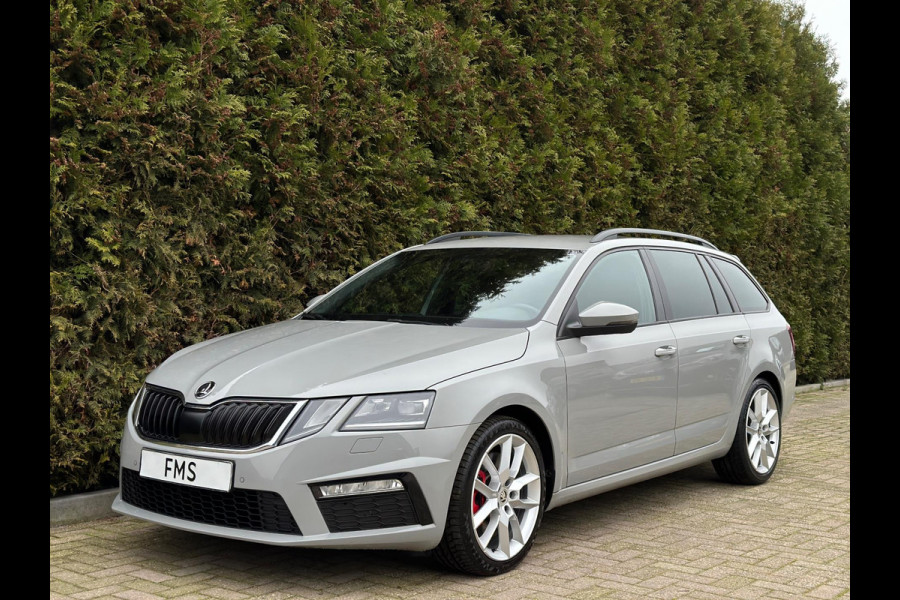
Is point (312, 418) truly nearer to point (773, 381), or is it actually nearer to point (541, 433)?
point (541, 433)

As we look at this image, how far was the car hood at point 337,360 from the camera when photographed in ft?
14.8

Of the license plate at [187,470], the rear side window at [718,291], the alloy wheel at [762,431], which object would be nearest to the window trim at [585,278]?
the rear side window at [718,291]

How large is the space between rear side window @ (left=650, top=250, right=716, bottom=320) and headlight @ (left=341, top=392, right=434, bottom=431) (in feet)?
8.14

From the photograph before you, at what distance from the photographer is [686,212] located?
11750mm

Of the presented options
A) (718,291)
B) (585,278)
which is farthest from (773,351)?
(585,278)

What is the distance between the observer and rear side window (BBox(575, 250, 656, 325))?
5.74 meters

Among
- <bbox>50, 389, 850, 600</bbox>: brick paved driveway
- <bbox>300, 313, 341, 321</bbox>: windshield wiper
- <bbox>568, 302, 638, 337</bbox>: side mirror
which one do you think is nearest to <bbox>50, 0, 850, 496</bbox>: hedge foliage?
<bbox>300, 313, 341, 321</bbox>: windshield wiper

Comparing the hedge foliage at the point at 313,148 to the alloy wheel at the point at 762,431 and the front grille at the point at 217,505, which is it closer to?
the front grille at the point at 217,505

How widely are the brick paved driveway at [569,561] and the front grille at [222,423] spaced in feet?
2.21

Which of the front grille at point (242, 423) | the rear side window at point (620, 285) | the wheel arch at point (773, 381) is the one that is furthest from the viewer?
the wheel arch at point (773, 381)
